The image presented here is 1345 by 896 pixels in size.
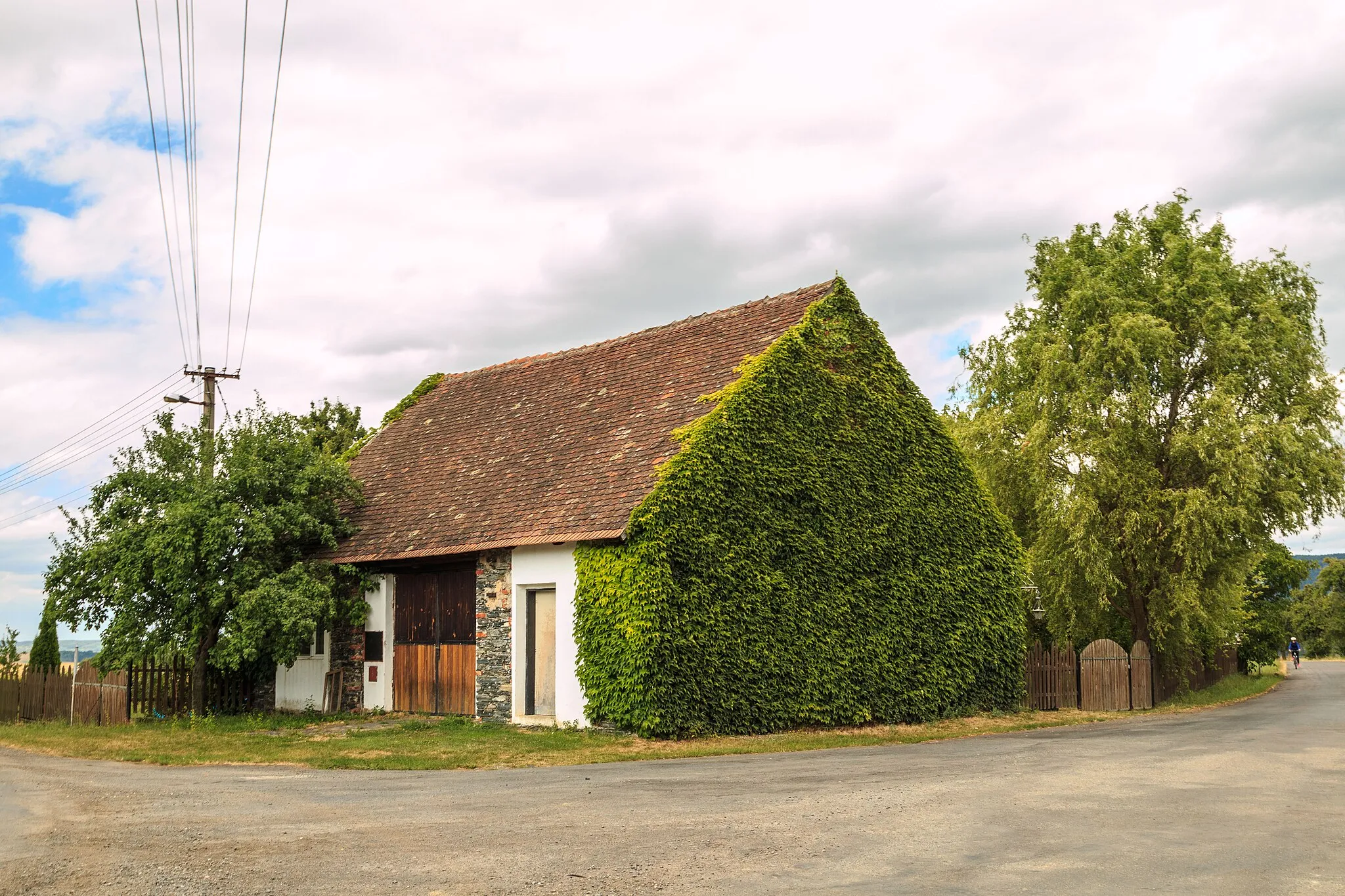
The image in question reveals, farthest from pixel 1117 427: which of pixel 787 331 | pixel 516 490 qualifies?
pixel 516 490

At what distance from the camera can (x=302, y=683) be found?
23.6 m

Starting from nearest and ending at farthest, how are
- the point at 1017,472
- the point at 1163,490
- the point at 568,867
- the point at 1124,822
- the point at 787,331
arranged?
the point at 568,867 → the point at 1124,822 → the point at 787,331 → the point at 1163,490 → the point at 1017,472

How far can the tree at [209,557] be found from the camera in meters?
20.5

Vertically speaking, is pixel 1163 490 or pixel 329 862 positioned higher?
pixel 1163 490

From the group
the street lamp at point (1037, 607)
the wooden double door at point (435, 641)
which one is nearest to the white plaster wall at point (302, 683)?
the wooden double door at point (435, 641)

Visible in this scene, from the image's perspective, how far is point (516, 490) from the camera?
21016 millimetres

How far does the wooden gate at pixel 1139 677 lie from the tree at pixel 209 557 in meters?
17.5

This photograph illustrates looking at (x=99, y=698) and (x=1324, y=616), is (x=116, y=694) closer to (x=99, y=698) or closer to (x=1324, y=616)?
(x=99, y=698)

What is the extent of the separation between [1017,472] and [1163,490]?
377cm

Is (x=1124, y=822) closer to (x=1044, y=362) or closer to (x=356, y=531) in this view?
(x=356, y=531)

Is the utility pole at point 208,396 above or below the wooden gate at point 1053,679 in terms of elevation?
above

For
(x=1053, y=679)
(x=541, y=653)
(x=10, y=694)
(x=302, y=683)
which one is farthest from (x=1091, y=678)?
(x=10, y=694)

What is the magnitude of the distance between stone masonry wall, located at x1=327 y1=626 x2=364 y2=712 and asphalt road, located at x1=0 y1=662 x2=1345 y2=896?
7807 millimetres

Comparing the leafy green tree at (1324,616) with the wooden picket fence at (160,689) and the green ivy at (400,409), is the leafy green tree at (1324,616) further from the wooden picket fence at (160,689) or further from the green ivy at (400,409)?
the wooden picket fence at (160,689)
